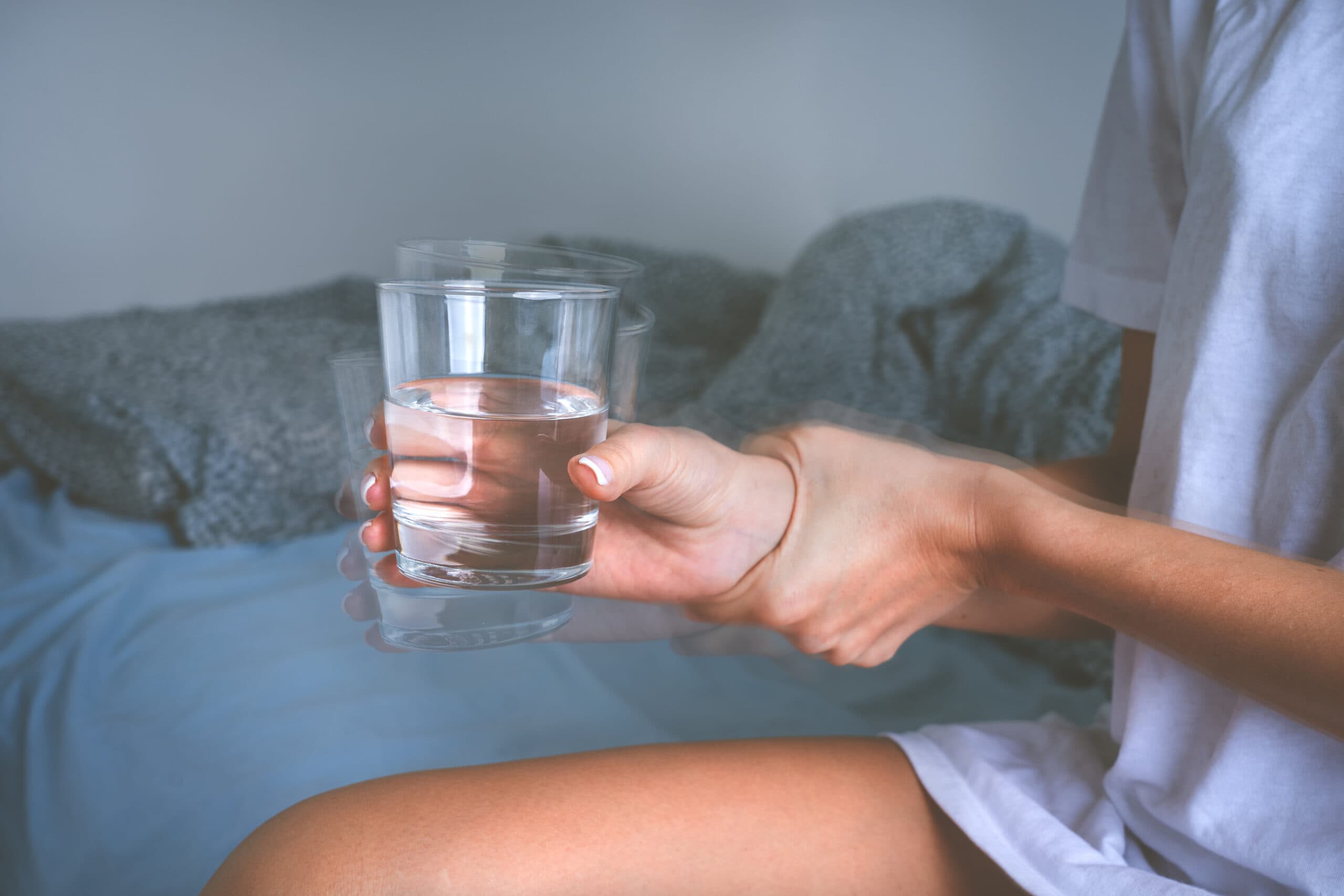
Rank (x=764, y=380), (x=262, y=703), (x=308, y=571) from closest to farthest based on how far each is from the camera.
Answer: (x=262, y=703), (x=308, y=571), (x=764, y=380)

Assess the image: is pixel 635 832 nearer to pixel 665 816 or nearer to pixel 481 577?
pixel 665 816

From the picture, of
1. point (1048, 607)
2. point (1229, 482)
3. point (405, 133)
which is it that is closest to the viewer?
point (1229, 482)

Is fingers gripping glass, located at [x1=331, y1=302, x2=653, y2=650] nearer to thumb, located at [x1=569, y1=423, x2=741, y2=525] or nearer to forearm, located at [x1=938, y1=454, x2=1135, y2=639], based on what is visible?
thumb, located at [x1=569, y1=423, x2=741, y2=525]

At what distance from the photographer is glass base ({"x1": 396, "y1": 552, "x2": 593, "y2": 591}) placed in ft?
1.19

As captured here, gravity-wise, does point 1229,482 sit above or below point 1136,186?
below

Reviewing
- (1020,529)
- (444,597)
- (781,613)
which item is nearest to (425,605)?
(444,597)

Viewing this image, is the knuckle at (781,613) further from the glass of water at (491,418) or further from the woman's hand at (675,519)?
the glass of water at (491,418)

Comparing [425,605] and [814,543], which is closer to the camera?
[425,605]

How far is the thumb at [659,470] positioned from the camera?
36 cm

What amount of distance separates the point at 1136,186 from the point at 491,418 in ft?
1.86

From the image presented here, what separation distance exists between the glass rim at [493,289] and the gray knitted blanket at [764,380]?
0.68 meters

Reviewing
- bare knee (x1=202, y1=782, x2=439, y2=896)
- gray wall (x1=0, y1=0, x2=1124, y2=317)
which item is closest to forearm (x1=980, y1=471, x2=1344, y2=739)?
bare knee (x1=202, y1=782, x2=439, y2=896)

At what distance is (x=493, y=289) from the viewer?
321 mm

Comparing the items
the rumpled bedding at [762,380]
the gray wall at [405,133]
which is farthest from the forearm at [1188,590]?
the gray wall at [405,133]
